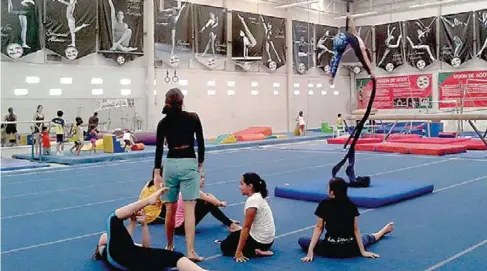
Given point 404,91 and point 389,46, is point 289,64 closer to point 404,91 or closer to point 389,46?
point 389,46

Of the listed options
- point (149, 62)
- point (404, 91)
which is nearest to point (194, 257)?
point (149, 62)

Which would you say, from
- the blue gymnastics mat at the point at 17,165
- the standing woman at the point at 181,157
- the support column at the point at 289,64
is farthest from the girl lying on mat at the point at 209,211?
the support column at the point at 289,64

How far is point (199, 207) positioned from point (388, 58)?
21646 mm

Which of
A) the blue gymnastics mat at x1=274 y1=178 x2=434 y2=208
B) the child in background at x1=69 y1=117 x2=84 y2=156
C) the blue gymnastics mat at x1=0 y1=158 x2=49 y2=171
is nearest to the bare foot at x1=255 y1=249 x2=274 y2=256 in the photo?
the blue gymnastics mat at x1=274 y1=178 x2=434 y2=208

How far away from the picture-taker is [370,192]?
698 centimetres

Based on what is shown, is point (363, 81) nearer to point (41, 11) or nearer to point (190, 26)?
point (190, 26)

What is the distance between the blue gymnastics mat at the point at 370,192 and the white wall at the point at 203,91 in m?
11.1

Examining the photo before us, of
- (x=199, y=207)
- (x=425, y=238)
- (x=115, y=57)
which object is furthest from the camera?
(x=115, y=57)

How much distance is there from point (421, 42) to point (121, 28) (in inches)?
540

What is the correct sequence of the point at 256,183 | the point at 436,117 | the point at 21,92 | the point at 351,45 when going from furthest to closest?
the point at 21,92 → the point at 436,117 → the point at 351,45 → the point at 256,183

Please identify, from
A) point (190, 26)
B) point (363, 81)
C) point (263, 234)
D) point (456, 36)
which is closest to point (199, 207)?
point (263, 234)

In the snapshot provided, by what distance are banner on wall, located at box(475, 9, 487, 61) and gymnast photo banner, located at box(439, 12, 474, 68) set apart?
0.95ft

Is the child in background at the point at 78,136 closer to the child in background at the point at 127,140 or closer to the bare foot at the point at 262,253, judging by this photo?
the child in background at the point at 127,140

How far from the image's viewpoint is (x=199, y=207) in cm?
552
